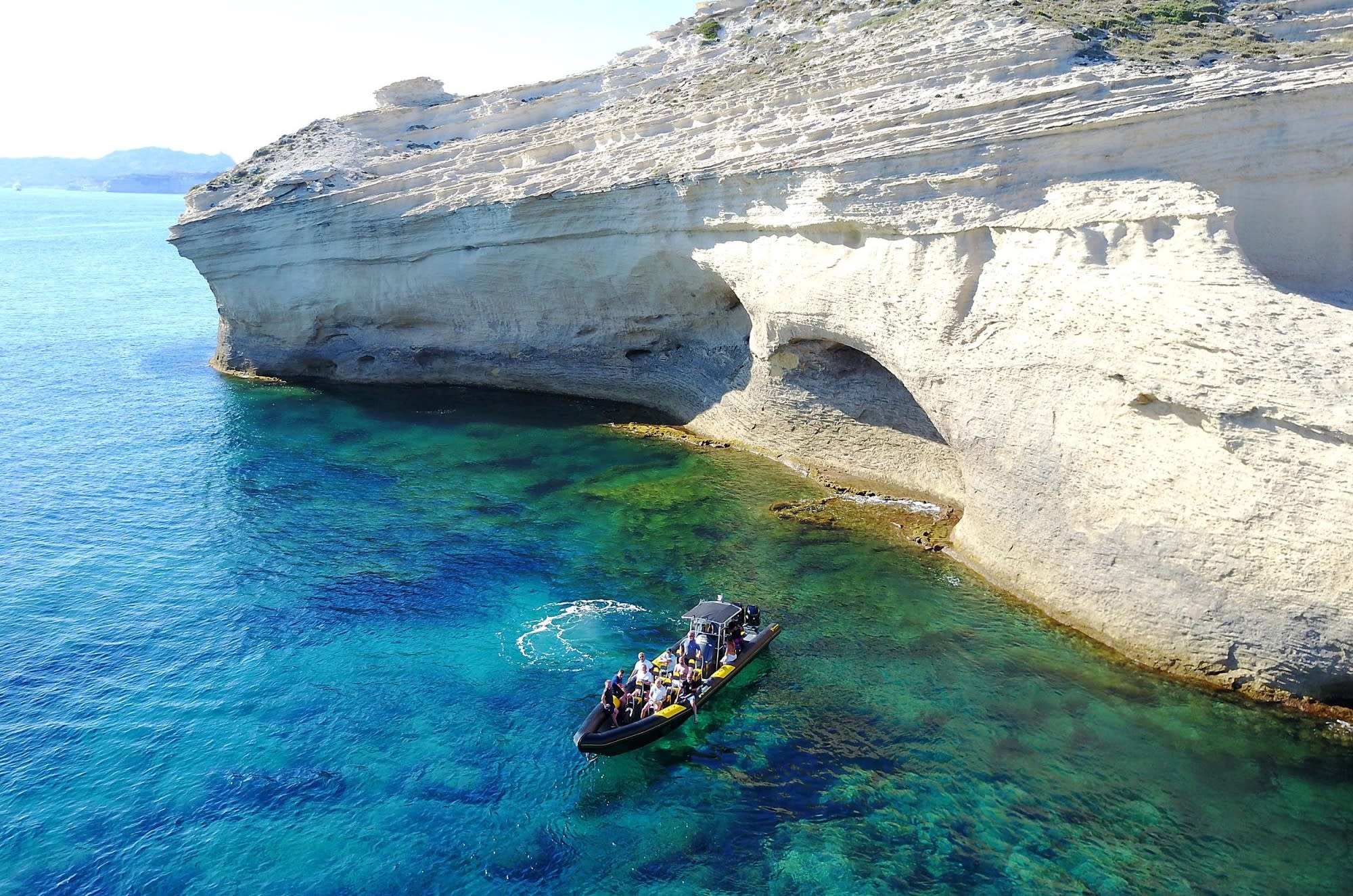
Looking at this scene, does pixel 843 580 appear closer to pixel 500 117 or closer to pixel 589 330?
pixel 589 330

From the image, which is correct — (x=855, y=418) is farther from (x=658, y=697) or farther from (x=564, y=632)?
(x=658, y=697)

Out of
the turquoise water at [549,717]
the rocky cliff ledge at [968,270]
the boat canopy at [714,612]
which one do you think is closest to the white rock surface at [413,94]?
the rocky cliff ledge at [968,270]

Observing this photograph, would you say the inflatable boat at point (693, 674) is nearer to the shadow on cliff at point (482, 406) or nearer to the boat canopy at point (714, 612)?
the boat canopy at point (714, 612)

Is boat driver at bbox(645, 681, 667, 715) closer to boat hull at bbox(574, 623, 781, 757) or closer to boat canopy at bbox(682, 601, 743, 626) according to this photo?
boat hull at bbox(574, 623, 781, 757)

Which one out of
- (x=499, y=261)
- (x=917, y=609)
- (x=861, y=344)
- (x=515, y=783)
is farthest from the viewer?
(x=499, y=261)

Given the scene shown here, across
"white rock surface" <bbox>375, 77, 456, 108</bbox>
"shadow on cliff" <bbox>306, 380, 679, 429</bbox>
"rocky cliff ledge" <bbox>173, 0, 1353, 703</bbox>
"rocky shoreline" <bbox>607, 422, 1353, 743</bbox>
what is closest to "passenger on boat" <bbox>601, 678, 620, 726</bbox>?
"rocky shoreline" <bbox>607, 422, 1353, 743</bbox>

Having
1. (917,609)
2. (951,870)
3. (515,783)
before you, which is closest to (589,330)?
(917,609)
